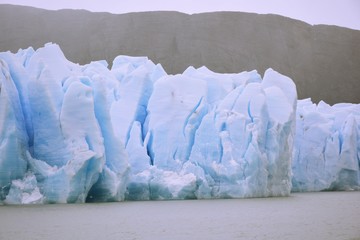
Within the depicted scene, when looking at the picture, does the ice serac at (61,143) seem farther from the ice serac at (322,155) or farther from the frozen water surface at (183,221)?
the ice serac at (322,155)

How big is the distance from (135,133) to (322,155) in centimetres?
656

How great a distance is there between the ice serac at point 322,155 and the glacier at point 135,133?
271 centimetres

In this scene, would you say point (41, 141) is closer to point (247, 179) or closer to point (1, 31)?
point (247, 179)

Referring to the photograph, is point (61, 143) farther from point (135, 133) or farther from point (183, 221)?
point (183, 221)

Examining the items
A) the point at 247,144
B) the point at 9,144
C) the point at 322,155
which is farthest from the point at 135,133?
the point at 322,155

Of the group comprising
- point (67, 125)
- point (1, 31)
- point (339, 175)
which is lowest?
point (339, 175)

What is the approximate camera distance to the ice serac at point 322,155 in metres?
17.6

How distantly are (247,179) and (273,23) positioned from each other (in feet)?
90.1

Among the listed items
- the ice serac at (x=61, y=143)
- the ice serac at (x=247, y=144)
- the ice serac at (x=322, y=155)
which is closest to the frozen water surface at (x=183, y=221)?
the ice serac at (x=61, y=143)

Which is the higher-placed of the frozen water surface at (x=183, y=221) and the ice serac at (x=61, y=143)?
the ice serac at (x=61, y=143)

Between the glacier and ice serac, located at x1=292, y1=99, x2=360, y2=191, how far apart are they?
2.71 meters

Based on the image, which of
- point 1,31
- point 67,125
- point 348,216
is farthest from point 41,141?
point 1,31

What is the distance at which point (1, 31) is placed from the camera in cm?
3350

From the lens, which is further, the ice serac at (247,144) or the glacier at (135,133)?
the ice serac at (247,144)
